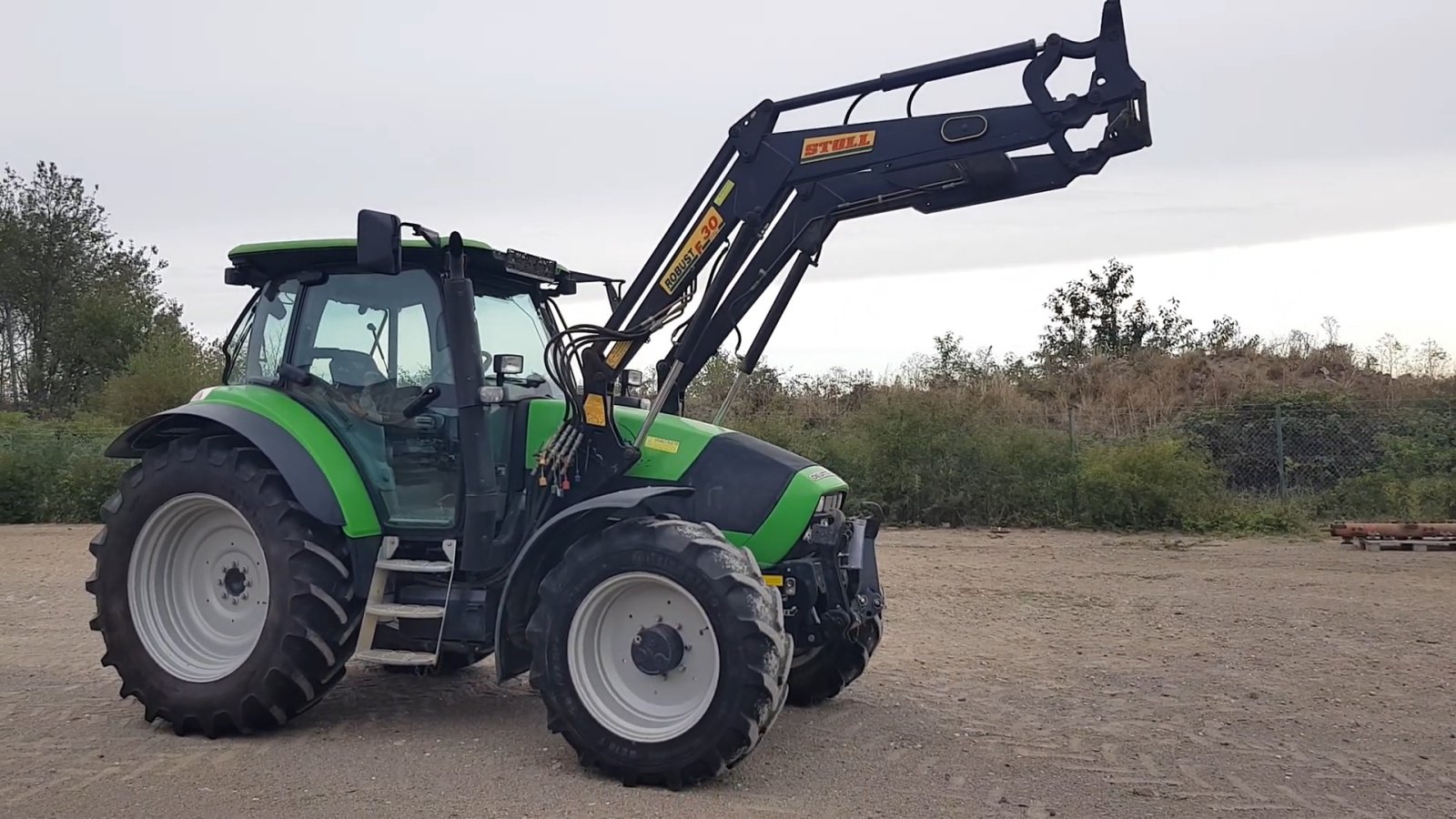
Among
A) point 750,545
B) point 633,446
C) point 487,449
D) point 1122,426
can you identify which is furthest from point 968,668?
point 1122,426

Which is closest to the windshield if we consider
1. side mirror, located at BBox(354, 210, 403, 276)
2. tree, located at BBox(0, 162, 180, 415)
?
side mirror, located at BBox(354, 210, 403, 276)

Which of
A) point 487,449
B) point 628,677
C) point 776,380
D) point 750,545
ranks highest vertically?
point 776,380

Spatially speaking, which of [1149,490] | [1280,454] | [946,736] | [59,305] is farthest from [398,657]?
[59,305]

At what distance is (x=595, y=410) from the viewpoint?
585 centimetres

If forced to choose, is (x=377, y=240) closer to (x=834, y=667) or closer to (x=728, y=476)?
(x=728, y=476)

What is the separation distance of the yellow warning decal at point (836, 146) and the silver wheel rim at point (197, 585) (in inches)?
132

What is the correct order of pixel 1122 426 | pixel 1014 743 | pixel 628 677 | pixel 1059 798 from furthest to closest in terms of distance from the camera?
pixel 1122 426 → pixel 1014 743 → pixel 628 677 → pixel 1059 798

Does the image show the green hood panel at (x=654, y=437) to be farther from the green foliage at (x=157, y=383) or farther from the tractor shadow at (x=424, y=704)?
the green foliage at (x=157, y=383)

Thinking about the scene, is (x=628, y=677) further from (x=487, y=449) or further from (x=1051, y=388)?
(x=1051, y=388)

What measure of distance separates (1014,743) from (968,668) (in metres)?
1.83

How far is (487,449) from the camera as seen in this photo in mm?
5957

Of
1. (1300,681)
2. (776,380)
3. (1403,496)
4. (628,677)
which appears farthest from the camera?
(776,380)

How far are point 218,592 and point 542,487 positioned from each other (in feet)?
6.31

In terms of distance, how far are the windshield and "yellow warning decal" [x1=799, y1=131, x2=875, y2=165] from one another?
1.81 meters
